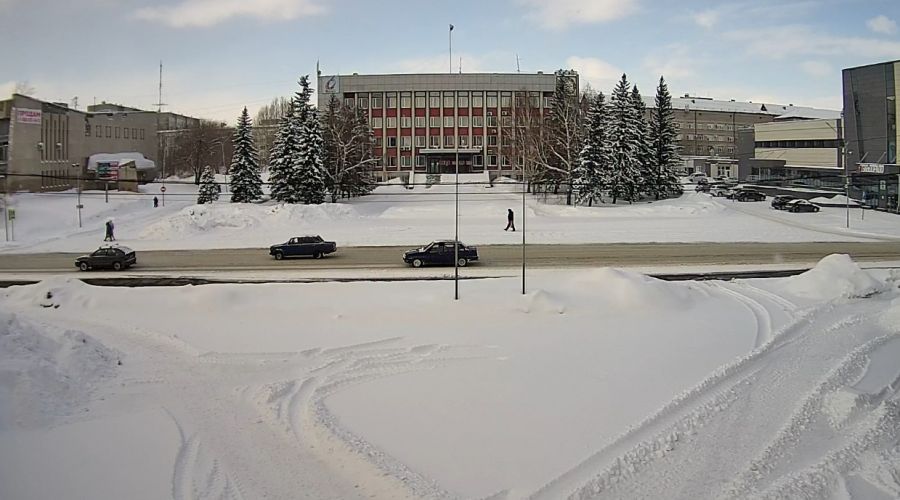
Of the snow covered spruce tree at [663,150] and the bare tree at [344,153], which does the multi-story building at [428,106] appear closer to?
the bare tree at [344,153]

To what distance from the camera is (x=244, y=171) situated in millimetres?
54594

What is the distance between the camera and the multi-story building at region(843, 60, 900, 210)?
178 ft

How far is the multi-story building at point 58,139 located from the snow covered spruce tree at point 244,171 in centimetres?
1166

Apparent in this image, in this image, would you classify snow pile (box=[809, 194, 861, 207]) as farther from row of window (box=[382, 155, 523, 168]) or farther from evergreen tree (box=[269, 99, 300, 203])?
row of window (box=[382, 155, 523, 168])

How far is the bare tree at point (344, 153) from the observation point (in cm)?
6003

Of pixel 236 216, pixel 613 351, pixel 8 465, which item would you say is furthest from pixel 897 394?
pixel 236 216

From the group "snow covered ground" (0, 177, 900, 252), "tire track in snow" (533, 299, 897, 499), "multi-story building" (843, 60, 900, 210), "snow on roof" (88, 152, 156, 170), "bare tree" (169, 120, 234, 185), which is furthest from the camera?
"bare tree" (169, 120, 234, 185)

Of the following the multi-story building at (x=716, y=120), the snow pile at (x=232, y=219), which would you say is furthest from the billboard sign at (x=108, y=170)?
the multi-story building at (x=716, y=120)

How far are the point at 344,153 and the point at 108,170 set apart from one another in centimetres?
2354

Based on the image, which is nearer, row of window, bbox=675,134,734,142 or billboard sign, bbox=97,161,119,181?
billboard sign, bbox=97,161,119,181

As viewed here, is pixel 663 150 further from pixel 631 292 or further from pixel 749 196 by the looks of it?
pixel 631 292

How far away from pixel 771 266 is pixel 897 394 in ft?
49.2

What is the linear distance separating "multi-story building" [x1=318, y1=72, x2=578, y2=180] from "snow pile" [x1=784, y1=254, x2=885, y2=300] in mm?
76451

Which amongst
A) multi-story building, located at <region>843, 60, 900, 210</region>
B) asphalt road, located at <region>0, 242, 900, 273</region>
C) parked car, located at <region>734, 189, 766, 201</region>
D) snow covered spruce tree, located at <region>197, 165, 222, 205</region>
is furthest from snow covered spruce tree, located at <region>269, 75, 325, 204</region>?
multi-story building, located at <region>843, 60, 900, 210</region>
